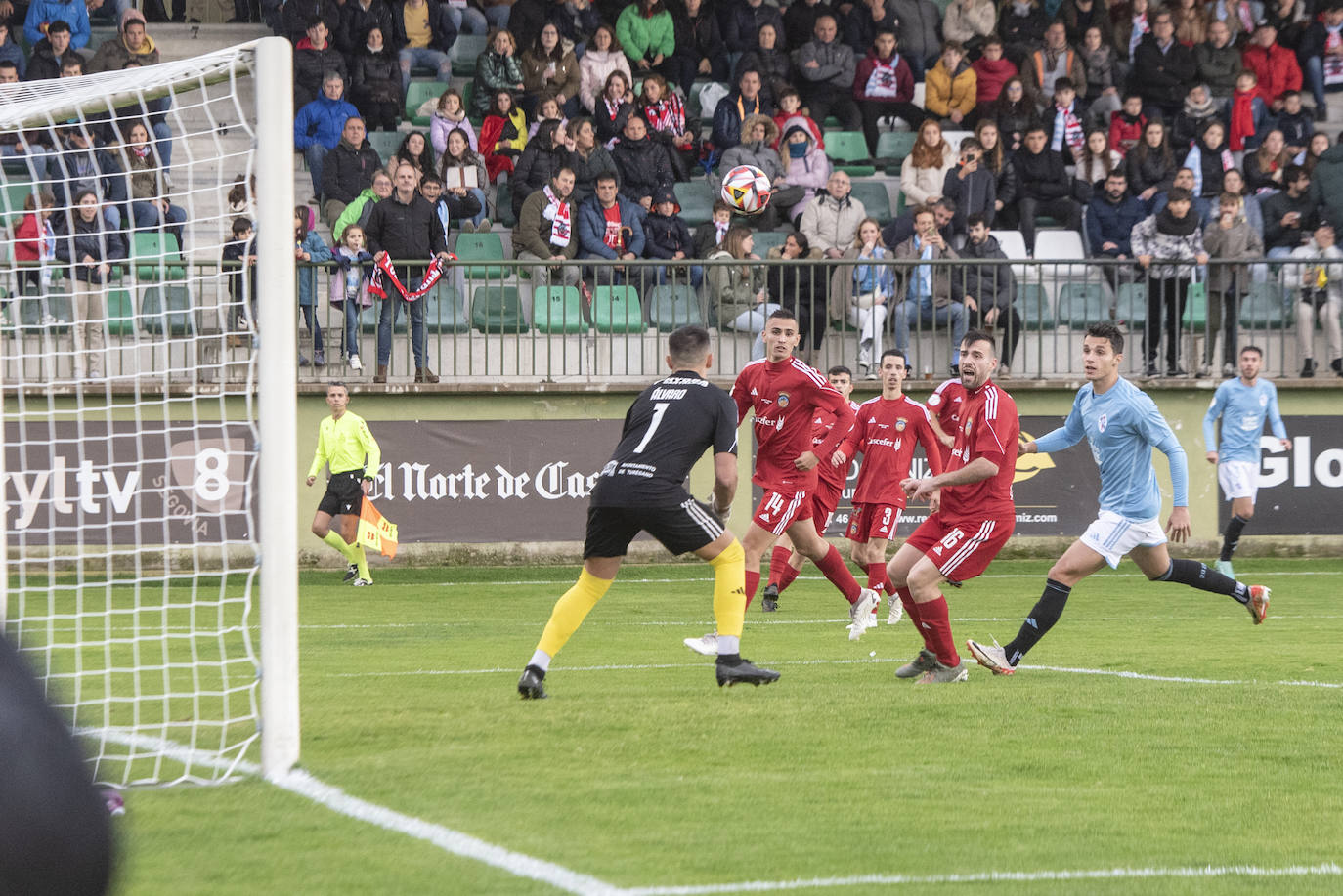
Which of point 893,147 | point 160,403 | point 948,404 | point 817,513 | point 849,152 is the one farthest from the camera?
point 893,147

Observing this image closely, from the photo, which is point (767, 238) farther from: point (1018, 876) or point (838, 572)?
point (1018, 876)

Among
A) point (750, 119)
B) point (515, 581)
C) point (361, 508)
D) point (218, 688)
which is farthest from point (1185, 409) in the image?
point (218, 688)

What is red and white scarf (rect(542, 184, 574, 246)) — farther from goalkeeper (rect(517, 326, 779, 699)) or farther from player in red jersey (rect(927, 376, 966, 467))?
goalkeeper (rect(517, 326, 779, 699))

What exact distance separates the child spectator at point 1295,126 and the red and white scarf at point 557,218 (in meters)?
9.20

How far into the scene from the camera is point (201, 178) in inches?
603

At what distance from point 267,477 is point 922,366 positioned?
1317 centimetres

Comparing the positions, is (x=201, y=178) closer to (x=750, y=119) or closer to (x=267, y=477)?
(x=750, y=119)

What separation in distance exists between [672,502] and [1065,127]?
1366 cm

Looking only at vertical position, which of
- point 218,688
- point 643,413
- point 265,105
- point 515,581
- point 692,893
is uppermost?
point 265,105

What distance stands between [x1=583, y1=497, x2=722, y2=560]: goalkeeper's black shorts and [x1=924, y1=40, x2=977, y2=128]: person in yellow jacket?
1400cm

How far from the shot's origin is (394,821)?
5113 millimetres

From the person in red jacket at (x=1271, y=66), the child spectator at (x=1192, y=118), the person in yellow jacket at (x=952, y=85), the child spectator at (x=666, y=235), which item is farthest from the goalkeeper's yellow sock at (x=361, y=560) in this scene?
the person in red jacket at (x=1271, y=66)

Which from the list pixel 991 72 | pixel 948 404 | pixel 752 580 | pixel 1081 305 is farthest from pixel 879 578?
pixel 991 72

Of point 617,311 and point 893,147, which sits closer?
point 617,311
